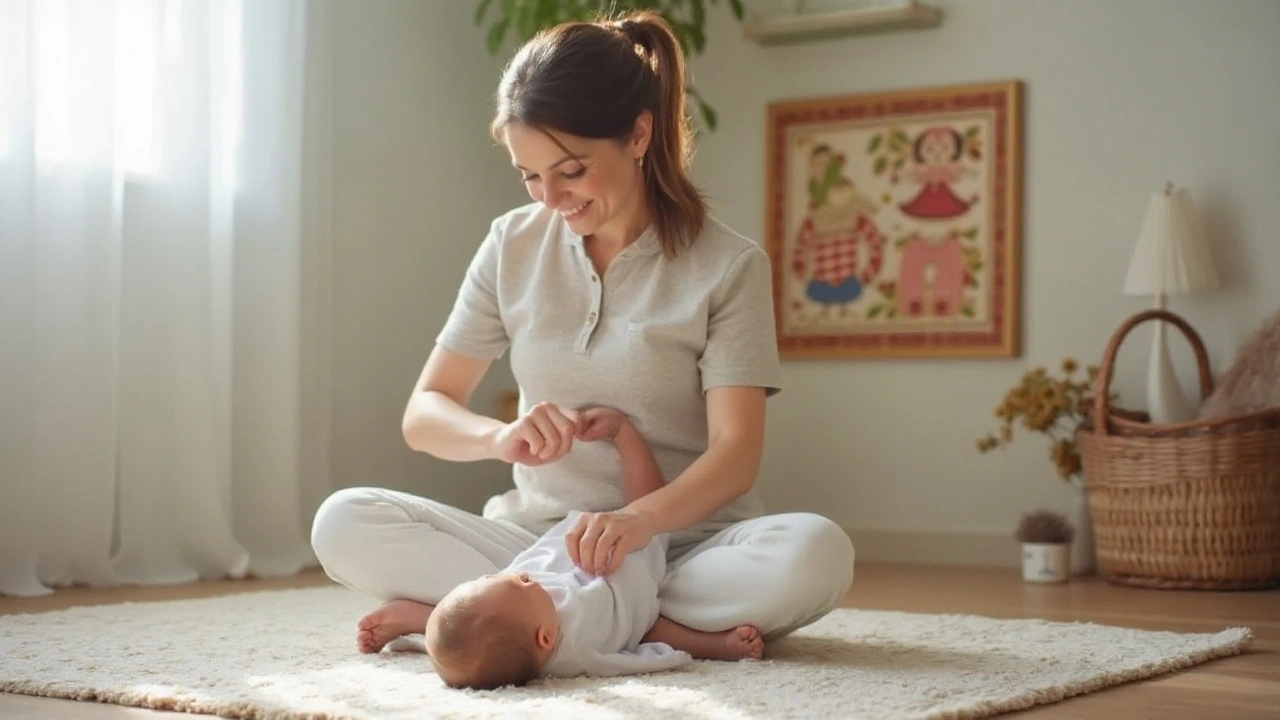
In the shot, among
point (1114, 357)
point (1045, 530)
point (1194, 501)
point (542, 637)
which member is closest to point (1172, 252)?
point (1114, 357)

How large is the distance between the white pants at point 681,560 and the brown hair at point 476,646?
0.28 meters

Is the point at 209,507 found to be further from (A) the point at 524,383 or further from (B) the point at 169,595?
(A) the point at 524,383

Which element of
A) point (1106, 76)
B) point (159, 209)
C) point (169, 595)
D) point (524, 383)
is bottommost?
point (169, 595)

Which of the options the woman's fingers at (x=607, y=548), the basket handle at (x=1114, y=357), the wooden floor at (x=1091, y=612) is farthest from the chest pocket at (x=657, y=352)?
the basket handle at (x=1114, y=357)

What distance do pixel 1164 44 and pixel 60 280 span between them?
8.26ft

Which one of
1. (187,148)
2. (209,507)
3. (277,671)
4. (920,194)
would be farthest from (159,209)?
(920,194)

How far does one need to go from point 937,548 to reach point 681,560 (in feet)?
6.80

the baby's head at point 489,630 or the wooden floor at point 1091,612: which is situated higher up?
the baby's head at point 489,630

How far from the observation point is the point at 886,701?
1.58 metres

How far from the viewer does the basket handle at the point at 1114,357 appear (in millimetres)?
3332

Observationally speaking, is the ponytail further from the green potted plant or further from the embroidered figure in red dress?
the embroidered figure in red dress

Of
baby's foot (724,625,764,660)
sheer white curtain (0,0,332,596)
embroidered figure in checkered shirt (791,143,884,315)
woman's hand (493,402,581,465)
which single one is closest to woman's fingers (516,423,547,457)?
woman's hand (493,402,581,465)

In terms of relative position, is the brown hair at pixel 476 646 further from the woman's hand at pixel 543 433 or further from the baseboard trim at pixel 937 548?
the baseboard trim at pixel 937 548

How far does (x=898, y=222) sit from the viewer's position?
3.97m
